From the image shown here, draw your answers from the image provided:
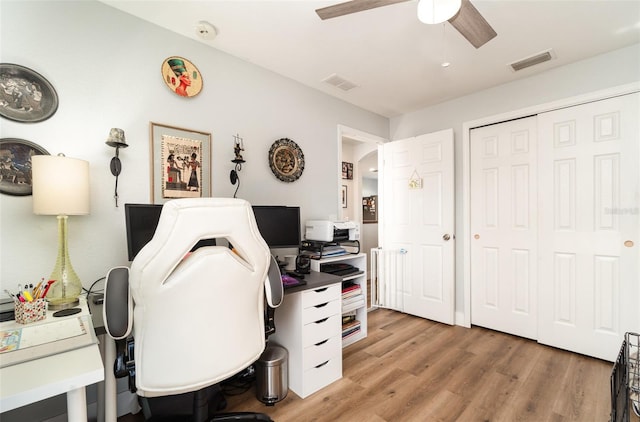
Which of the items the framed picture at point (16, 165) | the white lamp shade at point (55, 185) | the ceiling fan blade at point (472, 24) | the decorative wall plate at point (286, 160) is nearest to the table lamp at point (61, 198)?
the white lamp shade at point (55, 185)

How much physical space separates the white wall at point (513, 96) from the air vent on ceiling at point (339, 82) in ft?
3.81

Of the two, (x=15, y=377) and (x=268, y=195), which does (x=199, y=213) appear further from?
(x=268, y=195)

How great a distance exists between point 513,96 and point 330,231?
2.31 meters

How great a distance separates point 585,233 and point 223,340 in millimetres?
2994

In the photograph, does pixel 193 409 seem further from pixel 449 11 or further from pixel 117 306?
pixel 449 11

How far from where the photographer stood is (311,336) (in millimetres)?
1915

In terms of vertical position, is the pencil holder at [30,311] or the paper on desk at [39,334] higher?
the pencil holder at [30,311]

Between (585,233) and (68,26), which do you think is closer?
(68,26)

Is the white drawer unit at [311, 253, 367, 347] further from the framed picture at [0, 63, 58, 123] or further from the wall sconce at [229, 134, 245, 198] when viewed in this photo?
the framed picture at [0, 63, 58, 123]

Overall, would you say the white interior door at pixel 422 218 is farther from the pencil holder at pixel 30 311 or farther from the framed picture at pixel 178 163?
the pencil holder at pixel 30 311

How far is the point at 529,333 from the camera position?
2.69 m

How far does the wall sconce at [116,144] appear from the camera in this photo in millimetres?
1662

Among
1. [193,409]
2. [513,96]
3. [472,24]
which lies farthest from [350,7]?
[513,96]

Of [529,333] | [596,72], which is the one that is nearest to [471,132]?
[596,72]
